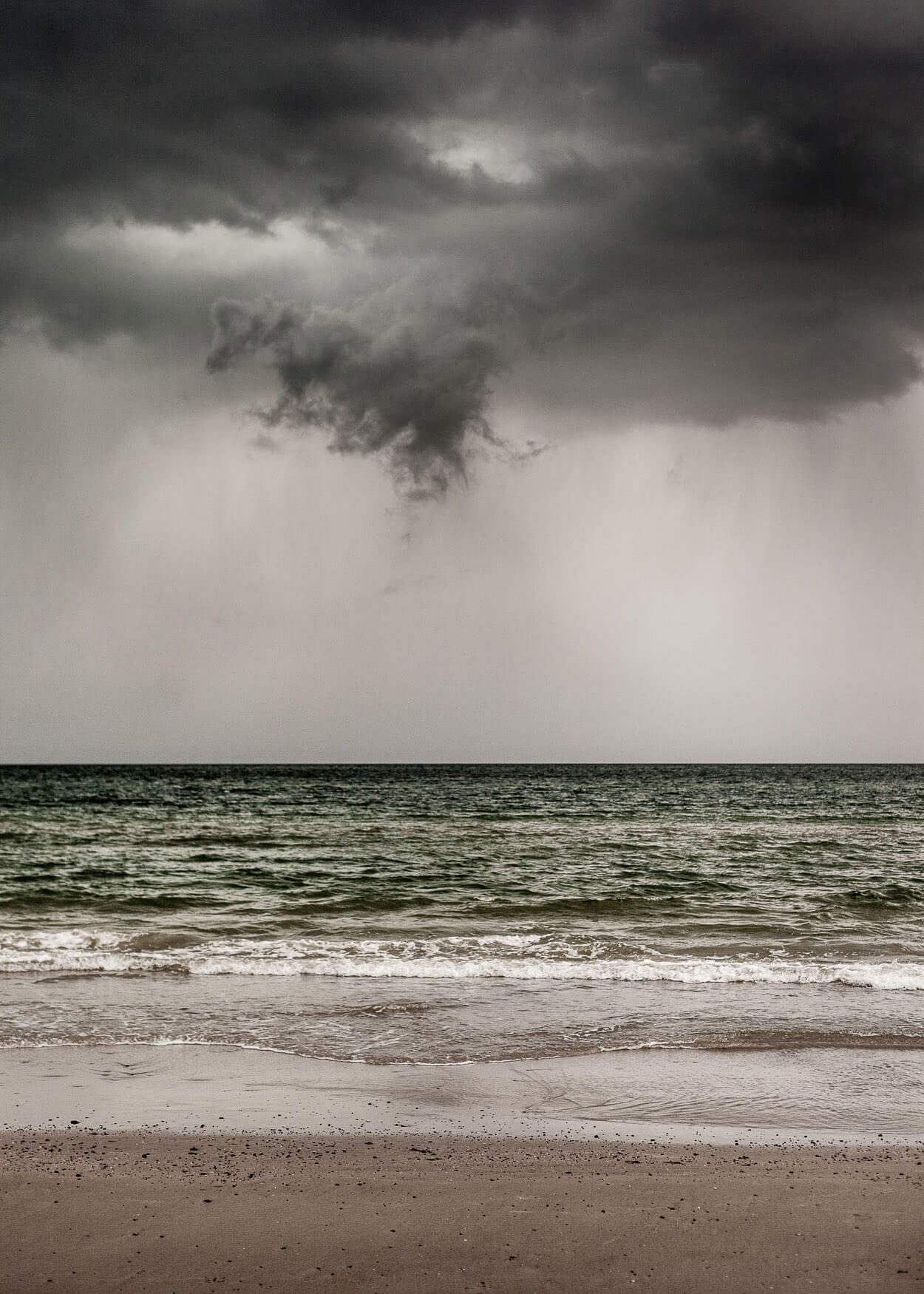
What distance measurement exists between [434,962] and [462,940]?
185 cm

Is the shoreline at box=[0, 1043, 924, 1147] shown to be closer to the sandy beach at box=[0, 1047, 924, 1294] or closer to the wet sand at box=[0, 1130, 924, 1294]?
the sandy beach at box=[0, 1047, 924, 1294]

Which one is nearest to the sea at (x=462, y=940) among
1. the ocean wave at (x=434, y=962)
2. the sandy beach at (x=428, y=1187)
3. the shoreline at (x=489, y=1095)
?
the ocean wave at (x=434, y=962)

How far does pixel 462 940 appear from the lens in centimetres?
1499

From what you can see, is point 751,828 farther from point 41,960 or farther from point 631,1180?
point 631,1180

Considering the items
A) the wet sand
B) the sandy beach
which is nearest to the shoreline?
the sandy beach

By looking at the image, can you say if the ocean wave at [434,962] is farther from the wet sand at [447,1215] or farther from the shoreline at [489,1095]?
the wet sand at [447,1215]

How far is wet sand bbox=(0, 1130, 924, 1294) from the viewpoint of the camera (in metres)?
4.93

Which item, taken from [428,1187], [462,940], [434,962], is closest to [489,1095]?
[428,1187]

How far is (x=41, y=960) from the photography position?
1328 centimetres

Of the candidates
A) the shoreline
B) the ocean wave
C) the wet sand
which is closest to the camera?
the wet sand

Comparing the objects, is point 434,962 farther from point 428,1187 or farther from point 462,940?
point 428,1187

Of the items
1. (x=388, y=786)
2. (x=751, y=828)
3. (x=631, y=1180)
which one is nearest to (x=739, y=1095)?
(x=631, y=1180)

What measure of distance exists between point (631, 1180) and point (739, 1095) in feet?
7.14

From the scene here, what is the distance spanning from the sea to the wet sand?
251 centimetres
